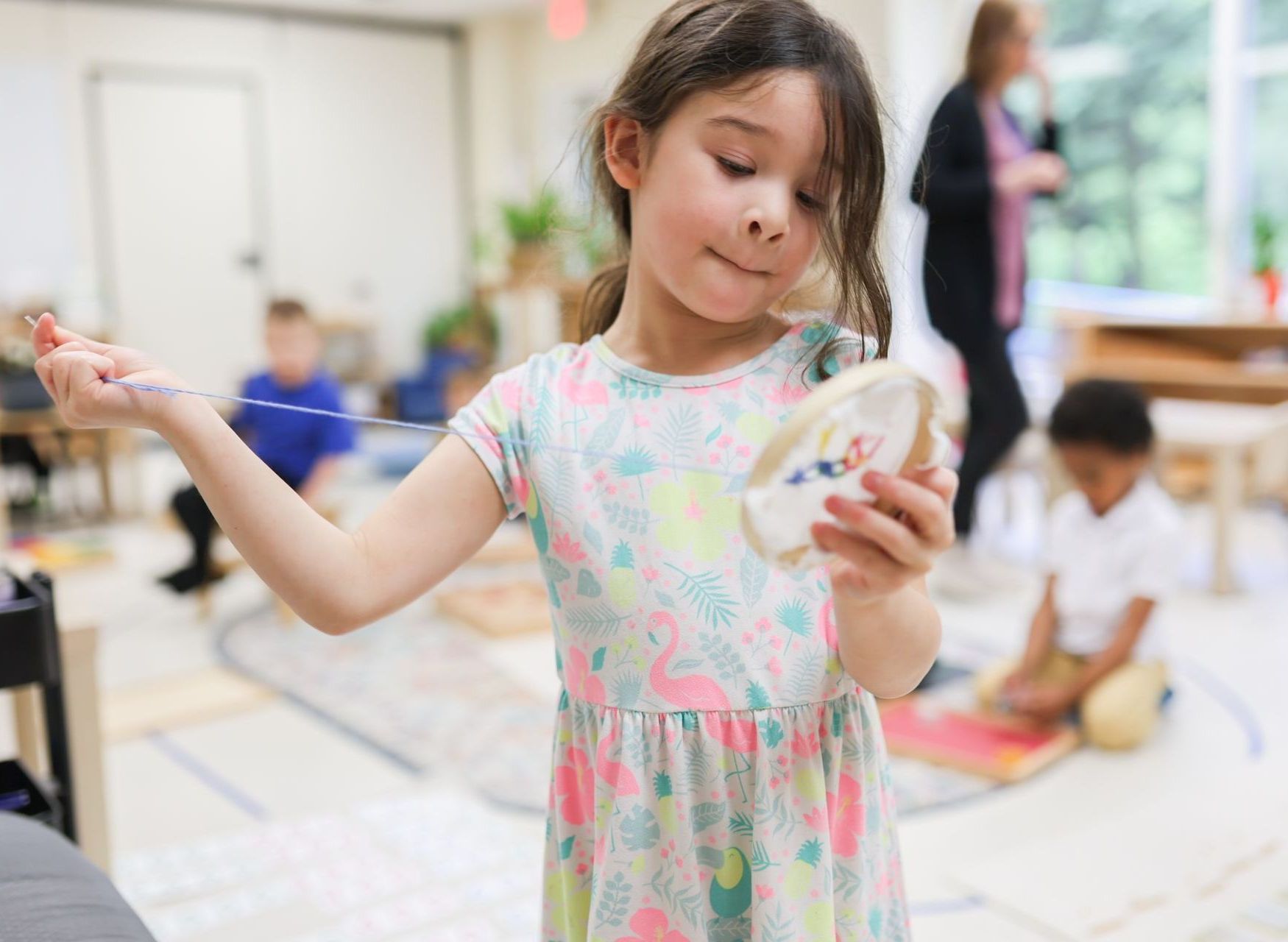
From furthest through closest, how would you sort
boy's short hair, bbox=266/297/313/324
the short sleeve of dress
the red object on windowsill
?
the red object on windowsill < boy's short hair, bbox=266/297/313/324 < the short sleeve of dress

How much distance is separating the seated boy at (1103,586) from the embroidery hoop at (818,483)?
175 cm

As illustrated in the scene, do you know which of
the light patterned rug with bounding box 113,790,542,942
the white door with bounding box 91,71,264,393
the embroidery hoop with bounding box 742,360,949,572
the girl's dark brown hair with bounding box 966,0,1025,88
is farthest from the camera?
the white door with bounding box 91,71,264,393

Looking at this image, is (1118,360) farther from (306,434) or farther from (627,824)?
(627,824)

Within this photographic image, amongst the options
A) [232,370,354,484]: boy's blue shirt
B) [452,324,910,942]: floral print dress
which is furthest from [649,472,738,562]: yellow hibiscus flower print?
[232,370,354,484]: boy's blue shirt

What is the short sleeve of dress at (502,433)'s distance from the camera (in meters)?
0.85

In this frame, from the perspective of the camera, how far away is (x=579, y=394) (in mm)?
878

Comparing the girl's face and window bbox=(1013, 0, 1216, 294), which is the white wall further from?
the girl's face

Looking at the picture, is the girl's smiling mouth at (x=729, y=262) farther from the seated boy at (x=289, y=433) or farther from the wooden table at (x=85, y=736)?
the seated boy at (x=289, y=433)

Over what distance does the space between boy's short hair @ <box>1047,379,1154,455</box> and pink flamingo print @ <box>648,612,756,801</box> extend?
1682 millimetres

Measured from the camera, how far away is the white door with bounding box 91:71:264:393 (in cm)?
686

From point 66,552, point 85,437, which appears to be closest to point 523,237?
point 85,437

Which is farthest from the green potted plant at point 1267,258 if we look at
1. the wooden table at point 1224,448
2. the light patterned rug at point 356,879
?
the light patterned rug at point 356,879

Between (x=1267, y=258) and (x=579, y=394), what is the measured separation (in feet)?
14.4

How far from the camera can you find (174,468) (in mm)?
6102
